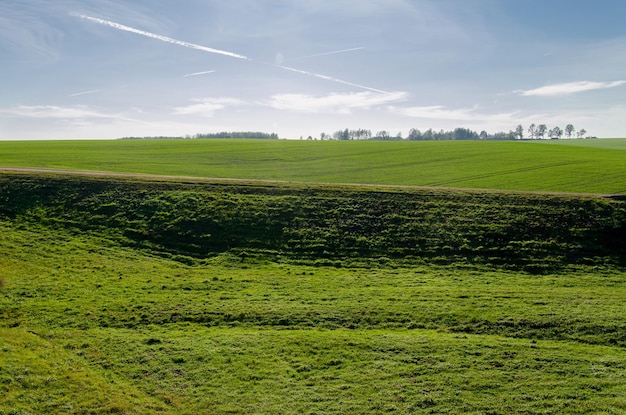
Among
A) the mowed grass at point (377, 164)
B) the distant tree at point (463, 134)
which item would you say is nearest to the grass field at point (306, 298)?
the mowed grass at point (377, 164)

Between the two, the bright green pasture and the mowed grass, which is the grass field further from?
the mowed grass

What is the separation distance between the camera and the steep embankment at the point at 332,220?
2838 cm

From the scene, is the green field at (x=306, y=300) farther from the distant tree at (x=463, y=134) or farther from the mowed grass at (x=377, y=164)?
the distant tree at (x=463, y=134)

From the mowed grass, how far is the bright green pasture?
2534 centimetres

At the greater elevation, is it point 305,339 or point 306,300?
point 306,300

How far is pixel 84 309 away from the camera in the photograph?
19750 millimetres

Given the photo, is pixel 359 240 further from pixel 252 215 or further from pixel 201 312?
pixel 201 312

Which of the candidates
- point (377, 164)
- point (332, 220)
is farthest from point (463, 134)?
point (332, 220)

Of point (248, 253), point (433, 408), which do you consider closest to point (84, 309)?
point (248, 253)

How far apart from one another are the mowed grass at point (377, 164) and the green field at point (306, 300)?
13507 millimetres

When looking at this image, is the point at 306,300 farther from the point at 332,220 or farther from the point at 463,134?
the point at 463,134

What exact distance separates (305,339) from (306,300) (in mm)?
3949

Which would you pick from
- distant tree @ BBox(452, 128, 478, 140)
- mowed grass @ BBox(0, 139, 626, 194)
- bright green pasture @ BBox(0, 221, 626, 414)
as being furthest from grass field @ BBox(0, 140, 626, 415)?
distant tree @ BBox(452, 128, 478, 140)

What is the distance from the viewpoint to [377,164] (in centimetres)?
6488
